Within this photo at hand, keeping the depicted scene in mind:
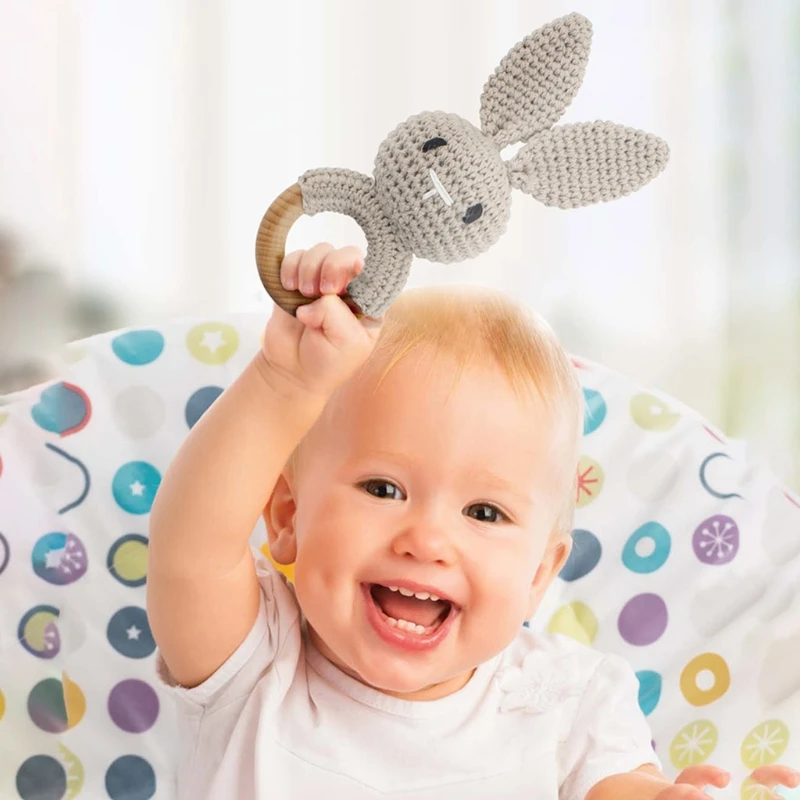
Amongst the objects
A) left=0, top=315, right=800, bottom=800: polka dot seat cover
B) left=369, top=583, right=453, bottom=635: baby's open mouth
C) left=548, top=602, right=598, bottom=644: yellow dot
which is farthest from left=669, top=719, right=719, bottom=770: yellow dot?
left=369, top=583, right=453, bottom=635: baby's open mouth

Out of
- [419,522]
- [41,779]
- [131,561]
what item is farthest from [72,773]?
[419,522]

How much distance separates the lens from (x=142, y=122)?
1.08 meters

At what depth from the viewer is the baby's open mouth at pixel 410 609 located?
→ 0.64 metres

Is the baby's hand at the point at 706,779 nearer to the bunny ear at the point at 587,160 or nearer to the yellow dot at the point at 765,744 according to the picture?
the yellow dot at the point at 765,744

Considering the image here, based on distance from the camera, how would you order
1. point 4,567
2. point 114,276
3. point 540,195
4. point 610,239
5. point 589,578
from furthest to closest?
point 610,239, point 114,276, point 589,578, point 4,567, point 540,195

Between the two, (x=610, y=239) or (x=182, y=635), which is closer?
(x=182, y=635)

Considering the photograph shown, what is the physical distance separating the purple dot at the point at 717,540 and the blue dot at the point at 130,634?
50 centimetres

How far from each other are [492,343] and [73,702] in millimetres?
472

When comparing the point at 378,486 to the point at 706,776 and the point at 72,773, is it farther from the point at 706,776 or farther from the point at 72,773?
the point at 72,773

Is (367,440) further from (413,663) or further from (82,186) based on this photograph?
(82,186)

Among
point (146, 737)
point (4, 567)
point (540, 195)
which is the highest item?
point (540, 195)

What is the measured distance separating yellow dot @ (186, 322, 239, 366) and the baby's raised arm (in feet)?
1.13

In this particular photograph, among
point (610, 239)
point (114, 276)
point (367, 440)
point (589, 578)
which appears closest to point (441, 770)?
point (367, 440)

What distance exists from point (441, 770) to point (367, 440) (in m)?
0.22
